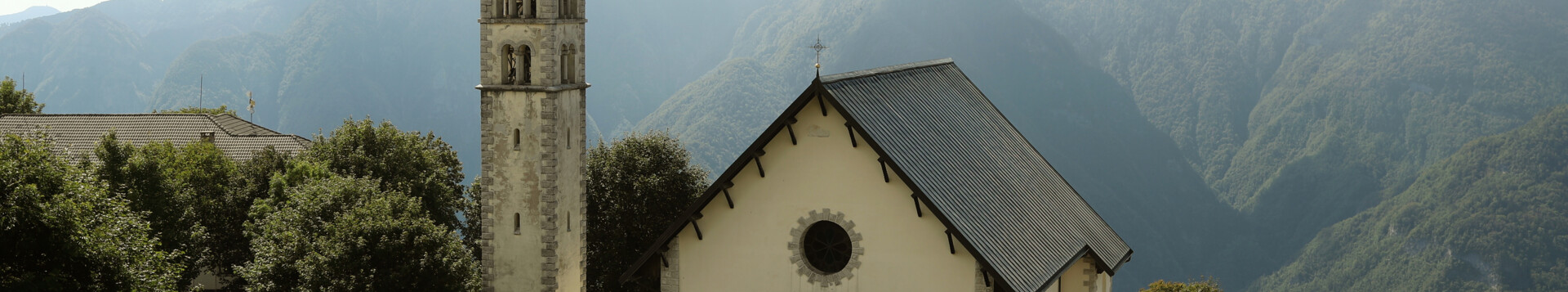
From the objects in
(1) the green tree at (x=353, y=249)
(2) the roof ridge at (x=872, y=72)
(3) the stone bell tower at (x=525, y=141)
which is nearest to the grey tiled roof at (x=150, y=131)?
(1) the green tree at (x=353, y=249)

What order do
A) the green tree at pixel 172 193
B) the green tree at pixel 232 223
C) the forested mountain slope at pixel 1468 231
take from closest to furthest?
the green tree at pixel 172 193
the green tree at pixel 232 223
the forested mountain slope at pixel 1468 231

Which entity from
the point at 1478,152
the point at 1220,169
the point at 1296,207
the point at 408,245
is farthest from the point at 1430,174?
the point at 408,245

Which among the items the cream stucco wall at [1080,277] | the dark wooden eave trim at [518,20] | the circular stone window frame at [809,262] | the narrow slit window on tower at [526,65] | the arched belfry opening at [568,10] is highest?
the arched belfry opening at [568,10]

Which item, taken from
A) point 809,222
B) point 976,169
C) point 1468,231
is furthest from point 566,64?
point 1468,231

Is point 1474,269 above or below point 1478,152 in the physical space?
below

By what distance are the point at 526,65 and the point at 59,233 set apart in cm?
1249

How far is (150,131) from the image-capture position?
70125 mm

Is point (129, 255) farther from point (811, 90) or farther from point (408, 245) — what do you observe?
point (811, 90)

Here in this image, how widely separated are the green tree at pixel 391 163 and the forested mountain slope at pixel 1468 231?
112 meters

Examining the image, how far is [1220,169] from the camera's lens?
652ft

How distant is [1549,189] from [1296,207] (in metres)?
32.3

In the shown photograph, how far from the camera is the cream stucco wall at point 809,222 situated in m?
34.5

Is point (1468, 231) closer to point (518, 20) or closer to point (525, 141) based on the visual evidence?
Result: point (525, 141)

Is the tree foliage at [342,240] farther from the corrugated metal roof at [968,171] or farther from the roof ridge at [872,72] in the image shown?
the roof ridge at [872,72]
